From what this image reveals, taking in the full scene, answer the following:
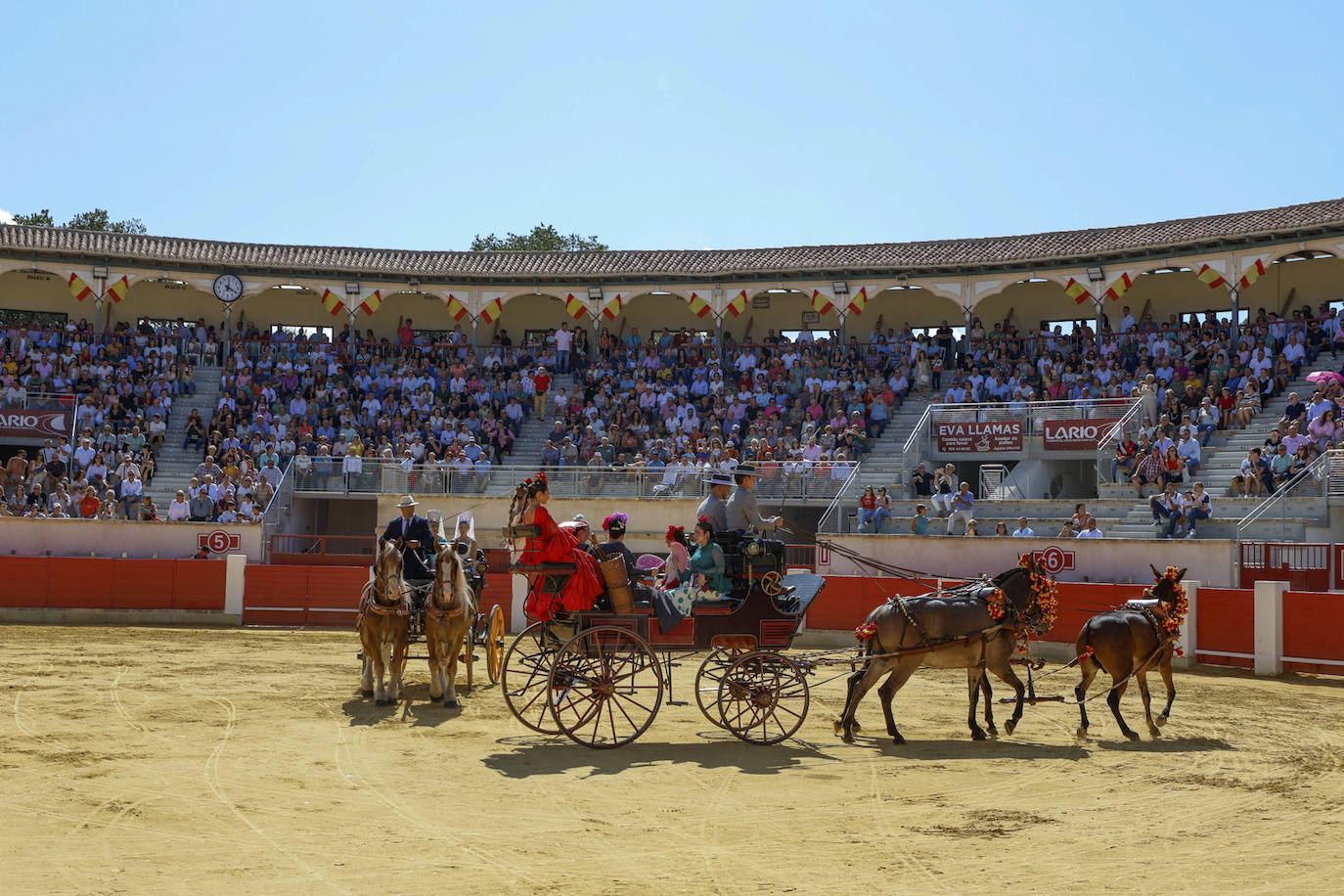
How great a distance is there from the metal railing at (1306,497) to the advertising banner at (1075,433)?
456 centimetres

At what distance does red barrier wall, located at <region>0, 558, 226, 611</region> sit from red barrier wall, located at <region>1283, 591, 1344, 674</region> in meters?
17.6

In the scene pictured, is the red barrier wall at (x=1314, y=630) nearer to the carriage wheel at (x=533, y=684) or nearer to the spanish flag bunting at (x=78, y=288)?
the carriage wheel at (x=533, y=684)

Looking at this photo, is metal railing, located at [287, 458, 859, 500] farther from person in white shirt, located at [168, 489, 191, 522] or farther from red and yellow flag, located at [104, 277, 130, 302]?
red and yellow flag, located at [104, 277, 130, 302]

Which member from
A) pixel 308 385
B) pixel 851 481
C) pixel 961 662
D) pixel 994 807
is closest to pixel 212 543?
pixel 308 385

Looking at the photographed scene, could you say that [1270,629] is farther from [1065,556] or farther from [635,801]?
[635,801]

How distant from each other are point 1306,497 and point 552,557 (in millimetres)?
14701

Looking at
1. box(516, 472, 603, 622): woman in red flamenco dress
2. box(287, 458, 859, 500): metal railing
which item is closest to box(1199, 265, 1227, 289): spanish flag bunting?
box(287, 458, 859, 500): metal railing

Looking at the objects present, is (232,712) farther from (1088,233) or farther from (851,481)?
(1088,233)

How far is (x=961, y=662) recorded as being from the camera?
11.7 m

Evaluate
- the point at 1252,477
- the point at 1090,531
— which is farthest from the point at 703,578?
the point at 1252,477

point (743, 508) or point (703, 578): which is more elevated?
point (743, 508)

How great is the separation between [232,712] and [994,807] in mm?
7555

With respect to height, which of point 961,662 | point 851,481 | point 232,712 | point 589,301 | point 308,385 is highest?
point 589,301

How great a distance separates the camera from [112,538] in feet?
82.2
